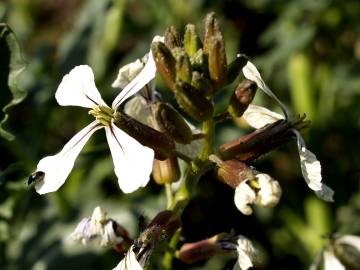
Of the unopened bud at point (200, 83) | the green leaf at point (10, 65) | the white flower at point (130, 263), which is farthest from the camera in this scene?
the green leaf at point (10, 65)

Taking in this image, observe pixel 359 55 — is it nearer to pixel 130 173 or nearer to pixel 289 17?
pixel 289 17

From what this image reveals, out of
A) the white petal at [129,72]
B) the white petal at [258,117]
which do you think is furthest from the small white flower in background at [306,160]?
the white petal at [129,72]

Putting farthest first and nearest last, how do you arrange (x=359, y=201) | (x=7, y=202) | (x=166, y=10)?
1. (x=166, y=10)
2. (x=359, y=201)
3. (x=7, y=202)

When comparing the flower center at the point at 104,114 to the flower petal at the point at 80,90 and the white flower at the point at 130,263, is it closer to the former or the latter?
the flower petal at the point at 80,90

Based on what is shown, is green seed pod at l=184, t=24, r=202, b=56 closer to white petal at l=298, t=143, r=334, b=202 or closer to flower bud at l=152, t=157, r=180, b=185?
flower bud at l=152, t=157, r=180, b=185

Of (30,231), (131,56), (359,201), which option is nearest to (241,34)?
(131,56)

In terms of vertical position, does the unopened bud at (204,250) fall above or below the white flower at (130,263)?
below

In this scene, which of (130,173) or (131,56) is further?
(131,56)
